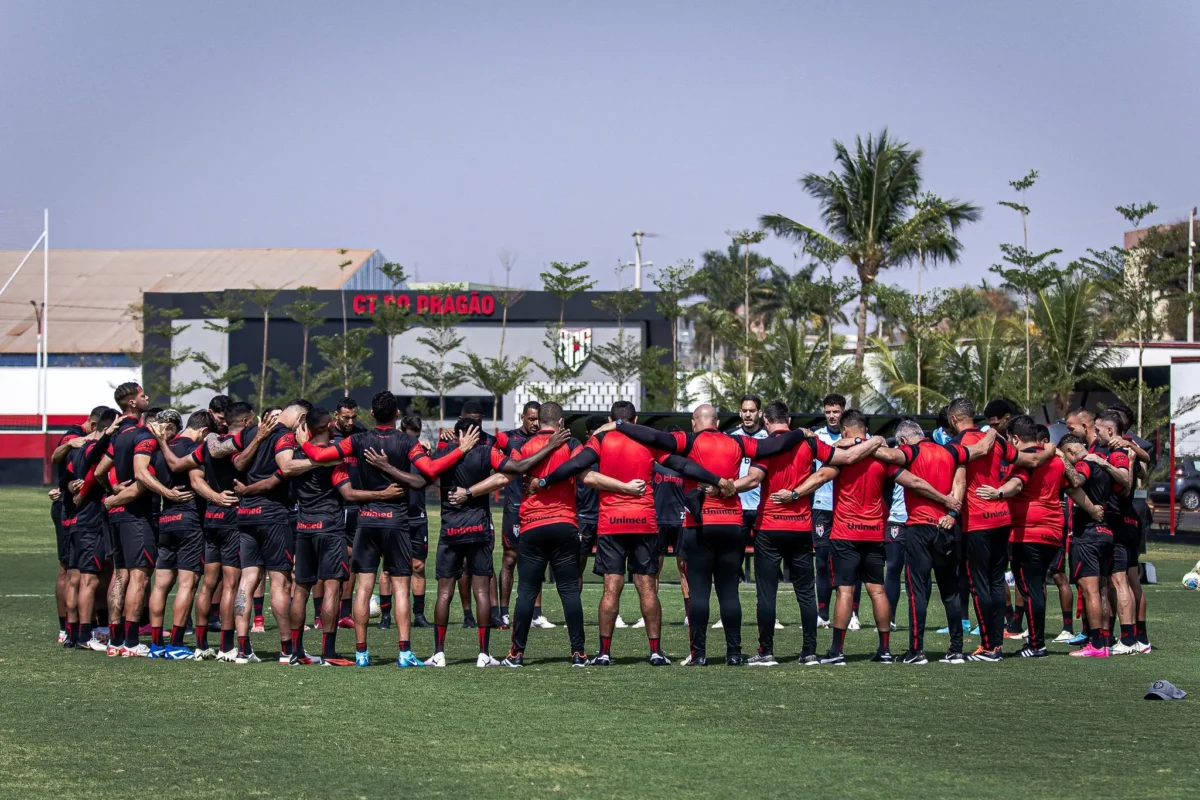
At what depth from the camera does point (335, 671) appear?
10922 millimetres

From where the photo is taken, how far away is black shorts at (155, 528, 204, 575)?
11.8 metres

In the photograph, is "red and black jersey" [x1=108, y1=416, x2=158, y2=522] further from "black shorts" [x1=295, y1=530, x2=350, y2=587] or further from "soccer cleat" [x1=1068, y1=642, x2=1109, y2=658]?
"soccer cleat" [x1=1068, y1=642, x2=1109, y2=658]

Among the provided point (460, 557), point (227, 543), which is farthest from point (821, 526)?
point (227, 543)

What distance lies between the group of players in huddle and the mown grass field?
0.47 metres

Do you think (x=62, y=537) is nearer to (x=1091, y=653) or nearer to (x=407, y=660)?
(x=407, y=660)

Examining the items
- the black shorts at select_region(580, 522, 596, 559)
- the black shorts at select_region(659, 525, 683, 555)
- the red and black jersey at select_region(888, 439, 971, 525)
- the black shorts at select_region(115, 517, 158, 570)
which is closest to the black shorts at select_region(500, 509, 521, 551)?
the black shorts at select_region(580, 522, 596, 559)

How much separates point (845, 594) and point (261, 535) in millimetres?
4939

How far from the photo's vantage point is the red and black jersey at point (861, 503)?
11.4 meters

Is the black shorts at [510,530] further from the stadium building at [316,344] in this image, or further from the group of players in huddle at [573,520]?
the stadium building at [316,344]

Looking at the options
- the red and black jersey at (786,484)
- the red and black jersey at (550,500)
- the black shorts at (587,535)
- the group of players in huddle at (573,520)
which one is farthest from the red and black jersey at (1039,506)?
the black shorts at (587,535)

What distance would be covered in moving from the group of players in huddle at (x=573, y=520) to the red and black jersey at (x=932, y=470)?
0.02 metres

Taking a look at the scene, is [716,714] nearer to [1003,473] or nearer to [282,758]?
[282,758]

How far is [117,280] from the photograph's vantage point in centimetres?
8169

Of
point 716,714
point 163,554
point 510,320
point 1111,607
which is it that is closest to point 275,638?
point 163,554
